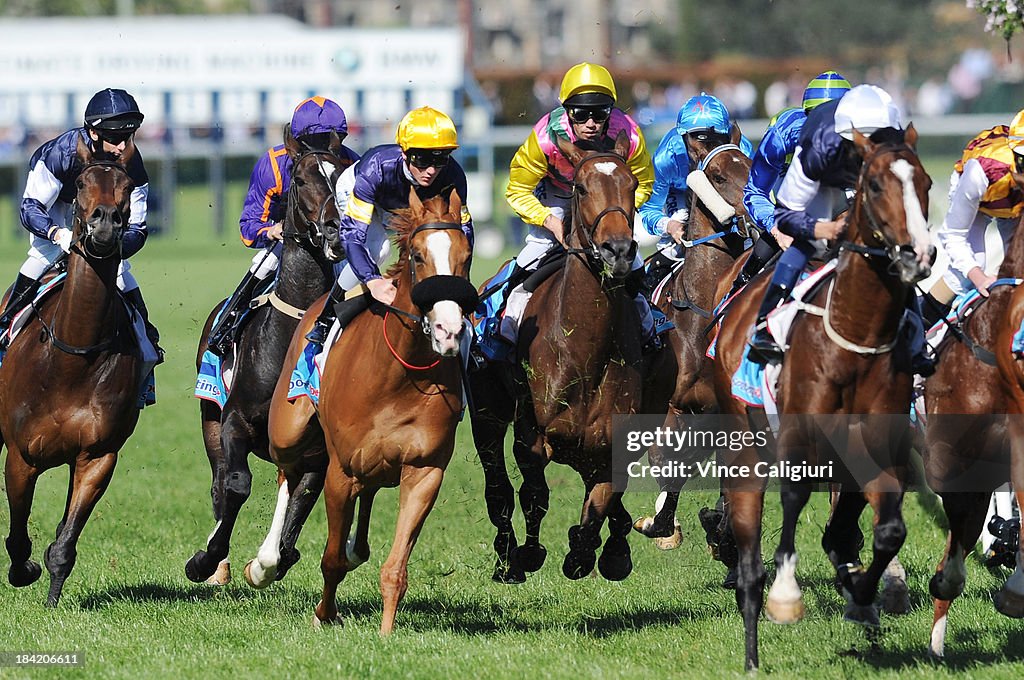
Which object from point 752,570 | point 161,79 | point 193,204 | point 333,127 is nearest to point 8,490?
point 333,127

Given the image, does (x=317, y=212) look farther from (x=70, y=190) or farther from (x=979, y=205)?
(x=979, y=205)

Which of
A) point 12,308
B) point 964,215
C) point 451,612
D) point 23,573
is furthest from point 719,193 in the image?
point 23,573

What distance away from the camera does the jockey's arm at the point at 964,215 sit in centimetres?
728

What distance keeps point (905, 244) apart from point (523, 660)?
2390 millimetres

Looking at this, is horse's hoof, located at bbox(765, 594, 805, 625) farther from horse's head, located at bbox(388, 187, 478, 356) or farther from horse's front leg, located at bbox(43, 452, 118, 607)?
horse's front leg, located at bbox(43, 452, 118, 607)

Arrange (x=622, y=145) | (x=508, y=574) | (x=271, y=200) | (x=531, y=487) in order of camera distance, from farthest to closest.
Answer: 1. (x=271, y=200)
2. (x=508, y=574)
3. (x=531, y=487)
4. (x=622, y=145)

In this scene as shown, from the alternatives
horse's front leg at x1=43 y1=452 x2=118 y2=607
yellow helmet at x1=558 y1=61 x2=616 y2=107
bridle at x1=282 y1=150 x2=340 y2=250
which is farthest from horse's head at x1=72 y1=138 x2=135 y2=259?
yellow helmet at x1=558 y1=61 x2=616 y2=107

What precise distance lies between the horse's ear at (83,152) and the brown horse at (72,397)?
14 millimetres

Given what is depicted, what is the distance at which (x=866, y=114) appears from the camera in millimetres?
6621

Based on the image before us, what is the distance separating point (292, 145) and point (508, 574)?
2613 mm

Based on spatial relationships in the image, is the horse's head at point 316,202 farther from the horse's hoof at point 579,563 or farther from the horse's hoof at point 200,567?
the horse's hoof at point 579,563

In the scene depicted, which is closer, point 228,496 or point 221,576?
point 228,496

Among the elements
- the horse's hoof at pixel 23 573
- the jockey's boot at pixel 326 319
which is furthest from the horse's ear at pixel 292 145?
the horse's hoof at pixel 23 573

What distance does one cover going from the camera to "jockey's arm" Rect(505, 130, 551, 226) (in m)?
8.05
